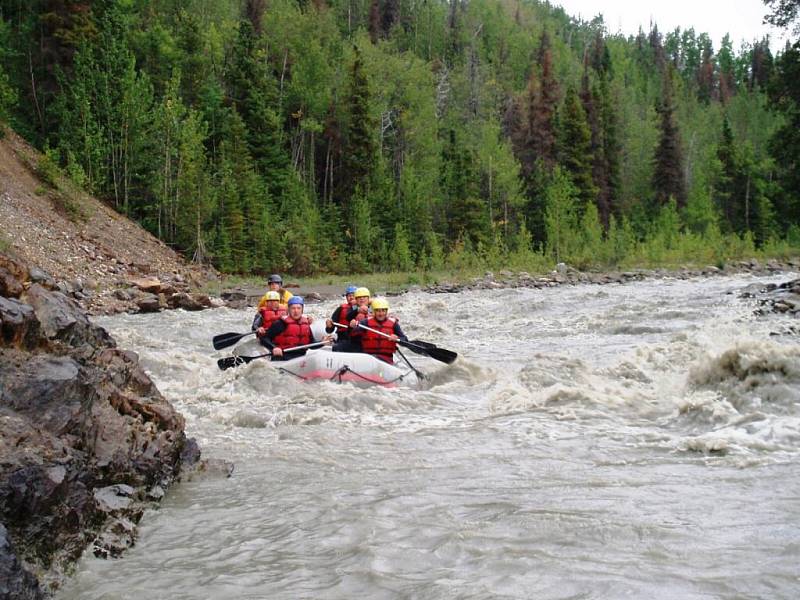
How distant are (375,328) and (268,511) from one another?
21.9ft

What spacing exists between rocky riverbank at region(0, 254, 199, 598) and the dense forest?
22.8 metres

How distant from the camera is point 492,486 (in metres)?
5.20

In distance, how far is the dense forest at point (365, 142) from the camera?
97.6 feet

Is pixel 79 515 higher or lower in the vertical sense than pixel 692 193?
lower

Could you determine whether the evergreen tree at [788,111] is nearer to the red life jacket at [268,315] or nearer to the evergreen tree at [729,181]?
the red life jacket at [268,315]

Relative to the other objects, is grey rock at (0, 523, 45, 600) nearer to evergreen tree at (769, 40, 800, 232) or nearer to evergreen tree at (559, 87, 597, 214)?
evergreen tree at (769, 40, 800, 232)

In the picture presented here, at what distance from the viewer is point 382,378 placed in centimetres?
968

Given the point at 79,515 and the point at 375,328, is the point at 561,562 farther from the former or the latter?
the point at 375,328

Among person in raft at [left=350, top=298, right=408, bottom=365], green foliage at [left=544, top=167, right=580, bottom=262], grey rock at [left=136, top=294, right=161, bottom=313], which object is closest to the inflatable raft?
person in raft at [left=350, top=298, right=408, bottom=365]

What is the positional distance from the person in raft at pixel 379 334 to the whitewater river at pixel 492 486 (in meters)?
0.77

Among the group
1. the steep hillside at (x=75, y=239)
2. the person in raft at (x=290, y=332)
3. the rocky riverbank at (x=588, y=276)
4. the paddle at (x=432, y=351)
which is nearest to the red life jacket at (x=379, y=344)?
the paddle at (x=432, y=351)

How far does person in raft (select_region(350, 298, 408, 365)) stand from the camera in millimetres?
11117

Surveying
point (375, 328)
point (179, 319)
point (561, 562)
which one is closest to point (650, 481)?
point (561, 562)

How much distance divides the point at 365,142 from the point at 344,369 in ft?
109
